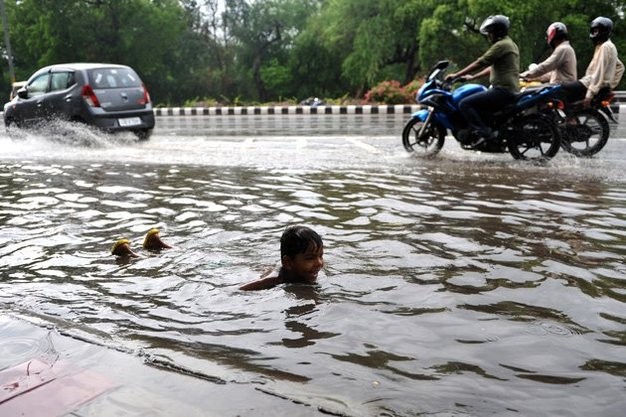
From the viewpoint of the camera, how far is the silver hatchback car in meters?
12.0

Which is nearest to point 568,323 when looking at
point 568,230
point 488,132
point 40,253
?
point 568,230

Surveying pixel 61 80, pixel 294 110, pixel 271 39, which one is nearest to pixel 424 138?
pixel 61 80

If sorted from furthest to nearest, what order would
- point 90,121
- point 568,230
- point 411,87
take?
1. point 411,87
2. point 90,121
3. point 568,230

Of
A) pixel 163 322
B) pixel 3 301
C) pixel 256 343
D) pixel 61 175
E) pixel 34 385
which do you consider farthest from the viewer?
pixel 61 175

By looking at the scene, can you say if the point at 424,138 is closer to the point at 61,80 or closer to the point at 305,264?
the point at 305,264

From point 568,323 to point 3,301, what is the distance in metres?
3.00

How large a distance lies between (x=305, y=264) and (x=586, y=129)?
6604 mm

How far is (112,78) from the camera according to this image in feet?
41.2

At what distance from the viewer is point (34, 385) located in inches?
96.4

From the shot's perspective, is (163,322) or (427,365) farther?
(163,322)

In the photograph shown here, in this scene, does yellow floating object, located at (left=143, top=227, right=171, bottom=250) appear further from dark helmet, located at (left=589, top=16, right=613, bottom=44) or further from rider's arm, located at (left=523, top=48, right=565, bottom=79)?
dark helmet, located at (left=589, top=16, right=613, bottom=44)

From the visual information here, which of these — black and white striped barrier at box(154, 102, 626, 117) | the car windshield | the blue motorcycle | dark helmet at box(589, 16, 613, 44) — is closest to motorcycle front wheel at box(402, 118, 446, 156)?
the blue motorcycle

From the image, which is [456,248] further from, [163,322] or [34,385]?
[34,385]

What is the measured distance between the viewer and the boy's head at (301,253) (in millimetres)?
3688
